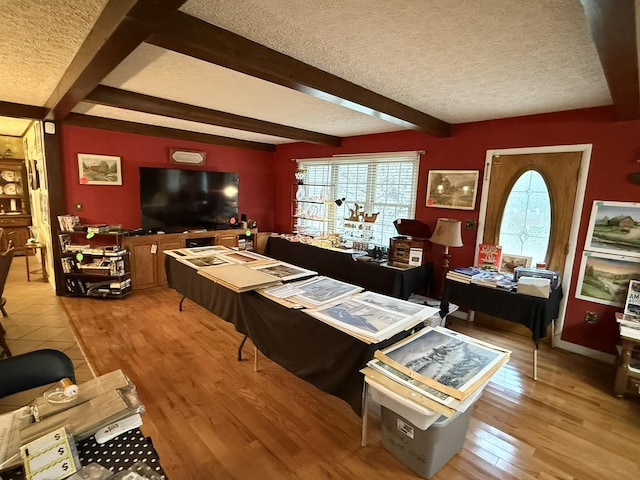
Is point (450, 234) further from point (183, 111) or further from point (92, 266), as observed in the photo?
point (92, 266)

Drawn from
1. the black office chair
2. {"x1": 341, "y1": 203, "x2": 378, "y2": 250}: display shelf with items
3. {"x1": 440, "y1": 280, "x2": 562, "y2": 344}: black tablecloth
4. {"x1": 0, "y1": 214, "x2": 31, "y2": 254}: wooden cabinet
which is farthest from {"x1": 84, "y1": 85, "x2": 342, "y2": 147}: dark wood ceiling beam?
{"x1": 0, "y1": 214, "x2": 31, "y2": 254}: wooden cabinet

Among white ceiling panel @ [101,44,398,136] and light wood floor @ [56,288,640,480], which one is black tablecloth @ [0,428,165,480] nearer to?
light wood floor @ [56,288,640,480]

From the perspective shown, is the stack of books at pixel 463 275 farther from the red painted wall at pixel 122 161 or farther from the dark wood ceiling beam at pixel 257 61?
the red painted wall at pixel 122 161

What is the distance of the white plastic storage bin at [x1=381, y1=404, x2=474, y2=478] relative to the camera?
1.64m

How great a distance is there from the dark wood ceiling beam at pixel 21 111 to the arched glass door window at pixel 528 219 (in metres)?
5.36

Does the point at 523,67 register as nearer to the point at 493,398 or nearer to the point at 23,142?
the point at 493,398

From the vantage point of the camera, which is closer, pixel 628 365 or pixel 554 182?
pixel 628 365

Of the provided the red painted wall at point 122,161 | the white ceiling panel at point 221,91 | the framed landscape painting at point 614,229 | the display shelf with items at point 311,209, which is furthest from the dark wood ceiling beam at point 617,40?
the red painted wall at point 122,161

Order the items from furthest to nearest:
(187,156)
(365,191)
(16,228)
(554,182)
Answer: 1. (16,228)
2. (187,156)
3. (365,191)
4. (554,182)

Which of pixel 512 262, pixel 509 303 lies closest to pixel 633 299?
pixel 512 262

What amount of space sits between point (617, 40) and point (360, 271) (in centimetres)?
286

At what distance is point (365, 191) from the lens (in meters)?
4.60

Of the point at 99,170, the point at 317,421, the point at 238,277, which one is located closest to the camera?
the point at 317,421

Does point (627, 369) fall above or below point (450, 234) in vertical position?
below
